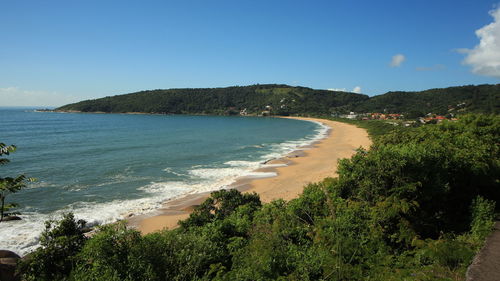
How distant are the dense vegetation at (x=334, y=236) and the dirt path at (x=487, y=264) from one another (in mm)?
261

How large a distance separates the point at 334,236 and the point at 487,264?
4.01m

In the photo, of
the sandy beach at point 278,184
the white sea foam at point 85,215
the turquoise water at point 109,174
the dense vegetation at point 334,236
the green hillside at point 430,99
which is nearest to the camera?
the dense vegetation at point 334,236

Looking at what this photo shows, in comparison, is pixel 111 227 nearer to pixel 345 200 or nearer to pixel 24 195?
pixel 345 200

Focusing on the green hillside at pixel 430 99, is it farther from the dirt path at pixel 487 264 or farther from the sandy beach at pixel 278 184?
the dirt path at pixel 487 264

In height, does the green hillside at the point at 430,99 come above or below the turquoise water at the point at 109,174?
above

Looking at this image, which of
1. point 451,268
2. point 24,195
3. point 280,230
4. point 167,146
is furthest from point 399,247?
point 167,146

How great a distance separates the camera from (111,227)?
8.85 metres

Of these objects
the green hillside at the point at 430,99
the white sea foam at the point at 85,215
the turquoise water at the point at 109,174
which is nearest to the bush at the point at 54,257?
the white sea foam at the point at 85,215

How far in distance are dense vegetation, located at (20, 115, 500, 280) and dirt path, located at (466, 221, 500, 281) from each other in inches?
10.3

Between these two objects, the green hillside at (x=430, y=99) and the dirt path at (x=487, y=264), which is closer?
the dirt path at (x=487, y=264)

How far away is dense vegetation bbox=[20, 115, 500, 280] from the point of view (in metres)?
7.69

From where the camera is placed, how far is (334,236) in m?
9.30

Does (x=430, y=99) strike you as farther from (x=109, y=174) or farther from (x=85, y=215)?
(x=85, y=215)

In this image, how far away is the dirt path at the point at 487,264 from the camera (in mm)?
7145
